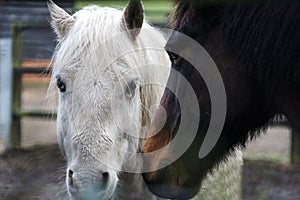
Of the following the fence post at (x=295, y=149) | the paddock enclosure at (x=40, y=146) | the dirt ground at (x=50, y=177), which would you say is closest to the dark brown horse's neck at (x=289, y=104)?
the paddock enclosure at (x=40, y=146)

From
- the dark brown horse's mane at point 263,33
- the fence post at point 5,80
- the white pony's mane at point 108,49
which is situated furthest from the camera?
the fence post at point 5,80

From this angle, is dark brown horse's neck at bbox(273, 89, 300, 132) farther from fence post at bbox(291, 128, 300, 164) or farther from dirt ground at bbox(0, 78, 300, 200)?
fence post at bbox(291, 128, 300, 164)

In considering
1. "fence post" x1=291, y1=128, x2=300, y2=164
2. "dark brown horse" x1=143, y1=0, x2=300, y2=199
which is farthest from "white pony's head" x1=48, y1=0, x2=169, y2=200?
"fence post" x1=291, y1=128, x2=300, y2=164

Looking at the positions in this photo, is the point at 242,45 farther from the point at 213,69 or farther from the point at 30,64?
the point at 30,64

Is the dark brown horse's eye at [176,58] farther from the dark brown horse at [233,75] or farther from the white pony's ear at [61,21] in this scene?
the white pony's ear at [61,21]

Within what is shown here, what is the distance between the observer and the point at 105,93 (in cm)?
302

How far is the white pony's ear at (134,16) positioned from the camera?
321cm

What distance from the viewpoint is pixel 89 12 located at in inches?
132

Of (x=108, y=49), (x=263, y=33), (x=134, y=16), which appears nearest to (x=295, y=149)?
(x=134, y=16)

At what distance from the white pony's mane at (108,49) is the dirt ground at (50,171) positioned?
97 centimetres

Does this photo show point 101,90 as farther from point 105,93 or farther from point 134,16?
point 134,16

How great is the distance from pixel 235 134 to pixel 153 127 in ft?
1.15

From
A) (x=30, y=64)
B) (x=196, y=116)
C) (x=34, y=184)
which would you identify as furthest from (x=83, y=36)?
(x=30, y=64)

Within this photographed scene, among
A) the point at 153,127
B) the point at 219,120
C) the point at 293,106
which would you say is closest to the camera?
the point at 293,106
